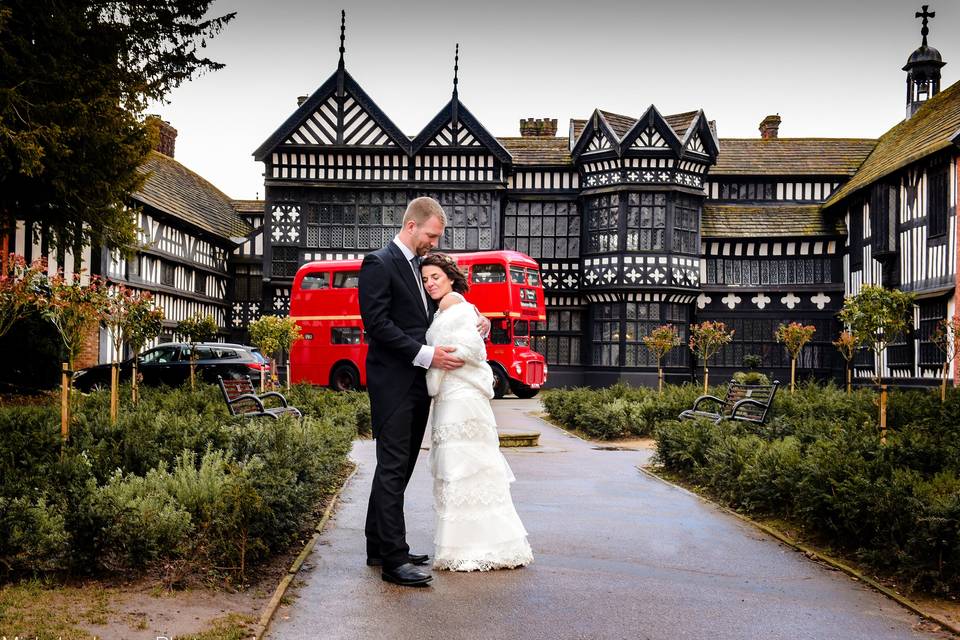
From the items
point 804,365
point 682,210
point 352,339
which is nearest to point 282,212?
point 352,339

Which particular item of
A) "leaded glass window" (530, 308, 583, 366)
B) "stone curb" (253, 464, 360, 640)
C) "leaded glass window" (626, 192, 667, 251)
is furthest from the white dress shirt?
"leaded glass window" (530, 308, 583, 366)

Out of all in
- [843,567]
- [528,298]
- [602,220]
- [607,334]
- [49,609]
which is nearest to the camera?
[49,609]

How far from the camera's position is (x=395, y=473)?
5930 mm

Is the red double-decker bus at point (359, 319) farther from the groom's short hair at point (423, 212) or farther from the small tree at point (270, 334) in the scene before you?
the groom's short hair at point (423, 212)

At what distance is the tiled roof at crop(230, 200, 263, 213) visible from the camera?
4412cm

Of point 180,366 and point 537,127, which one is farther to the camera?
point 537,127

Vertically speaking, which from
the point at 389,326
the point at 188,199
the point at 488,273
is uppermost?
the point at 188,199

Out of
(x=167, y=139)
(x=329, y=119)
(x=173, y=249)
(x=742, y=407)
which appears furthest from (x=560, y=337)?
(x=742, y=407)

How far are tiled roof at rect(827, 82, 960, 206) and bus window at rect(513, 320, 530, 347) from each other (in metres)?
11.7

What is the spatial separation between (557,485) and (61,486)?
532cm

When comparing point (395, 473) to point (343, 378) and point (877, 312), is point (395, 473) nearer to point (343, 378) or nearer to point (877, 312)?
point (877, 312)

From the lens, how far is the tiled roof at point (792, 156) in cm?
3644

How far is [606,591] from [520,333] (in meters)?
22.1

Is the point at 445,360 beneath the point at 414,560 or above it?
above
